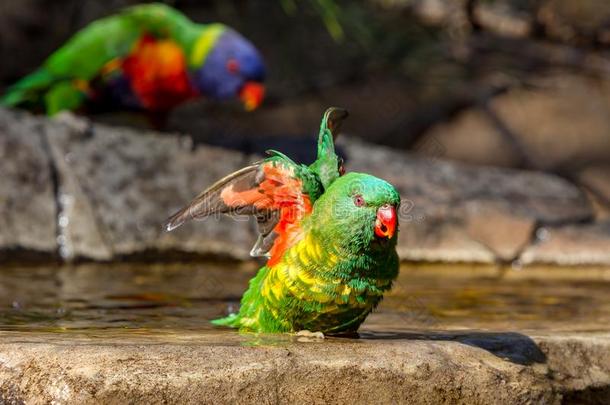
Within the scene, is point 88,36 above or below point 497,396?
above

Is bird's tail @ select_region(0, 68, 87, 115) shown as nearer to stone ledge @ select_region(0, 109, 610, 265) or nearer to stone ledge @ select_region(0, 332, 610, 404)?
stone ledge @ select_region(0, 109, 610, 265)

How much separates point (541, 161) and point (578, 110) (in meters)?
0.58

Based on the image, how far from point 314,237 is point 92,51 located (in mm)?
4124

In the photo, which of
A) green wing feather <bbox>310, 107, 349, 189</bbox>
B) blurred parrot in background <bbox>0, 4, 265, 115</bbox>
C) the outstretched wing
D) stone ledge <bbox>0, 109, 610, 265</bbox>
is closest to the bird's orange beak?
blurred parrot in background <bbox>0, 4, 265, 115</bbox>

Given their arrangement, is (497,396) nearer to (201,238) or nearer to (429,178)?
(201,238)

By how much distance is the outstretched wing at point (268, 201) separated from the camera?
301cm

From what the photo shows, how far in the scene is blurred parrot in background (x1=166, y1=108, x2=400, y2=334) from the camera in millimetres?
2771

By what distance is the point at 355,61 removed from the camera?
9.00 metres

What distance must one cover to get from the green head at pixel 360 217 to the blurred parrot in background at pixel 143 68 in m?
4.06

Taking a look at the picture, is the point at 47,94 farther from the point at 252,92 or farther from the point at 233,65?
the point at 252,92

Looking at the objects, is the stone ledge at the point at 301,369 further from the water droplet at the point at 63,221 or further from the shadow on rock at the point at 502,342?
the water droplet at the point at 63,221

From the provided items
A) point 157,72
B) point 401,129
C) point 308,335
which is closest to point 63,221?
point 157,72

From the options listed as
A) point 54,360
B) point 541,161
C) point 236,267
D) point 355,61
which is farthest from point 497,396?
point 355,61

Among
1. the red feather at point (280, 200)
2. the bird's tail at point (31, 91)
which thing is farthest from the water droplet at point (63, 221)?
the red feather at point (280, 200)
